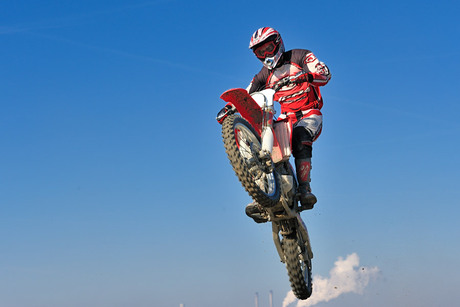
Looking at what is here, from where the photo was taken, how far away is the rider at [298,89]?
11836 millimetres

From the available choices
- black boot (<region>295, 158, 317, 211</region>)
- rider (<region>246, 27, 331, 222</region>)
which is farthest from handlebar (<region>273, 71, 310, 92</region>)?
Answer: black boot (<region>295, 158, 317, 211</region>)

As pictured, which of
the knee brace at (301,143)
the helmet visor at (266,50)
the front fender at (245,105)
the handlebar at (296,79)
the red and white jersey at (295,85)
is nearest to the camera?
the front fender at (245,105)

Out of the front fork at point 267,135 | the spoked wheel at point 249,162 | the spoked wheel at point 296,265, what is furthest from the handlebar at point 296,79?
the spoked wheel at point 296,265

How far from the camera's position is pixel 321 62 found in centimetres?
1206

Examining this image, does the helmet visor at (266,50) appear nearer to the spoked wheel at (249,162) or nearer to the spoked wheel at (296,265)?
the spoked wheel at (249,162)

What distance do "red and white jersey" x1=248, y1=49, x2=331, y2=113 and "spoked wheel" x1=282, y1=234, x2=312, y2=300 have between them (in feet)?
9.04

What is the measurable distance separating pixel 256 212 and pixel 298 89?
281 cm

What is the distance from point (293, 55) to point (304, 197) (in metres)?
3.01

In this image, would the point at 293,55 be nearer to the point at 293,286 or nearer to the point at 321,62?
the point at 321,62

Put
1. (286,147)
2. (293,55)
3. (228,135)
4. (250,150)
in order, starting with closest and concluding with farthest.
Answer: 1. (228,135)
2. (250,150)
3. (286,147)
4. (293,55)

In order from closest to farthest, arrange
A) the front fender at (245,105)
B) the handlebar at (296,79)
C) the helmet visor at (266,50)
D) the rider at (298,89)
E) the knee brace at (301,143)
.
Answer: the front fender at (245,105) < the handlebar at (296,79) < the rider at (298,89) < the knee brace at (301,143) < the helmet visor at (266,50)

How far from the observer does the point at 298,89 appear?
1249 centimetres

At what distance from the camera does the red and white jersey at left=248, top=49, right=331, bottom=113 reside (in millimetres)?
12281

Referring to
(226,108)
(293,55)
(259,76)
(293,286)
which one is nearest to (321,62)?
(293,55)
